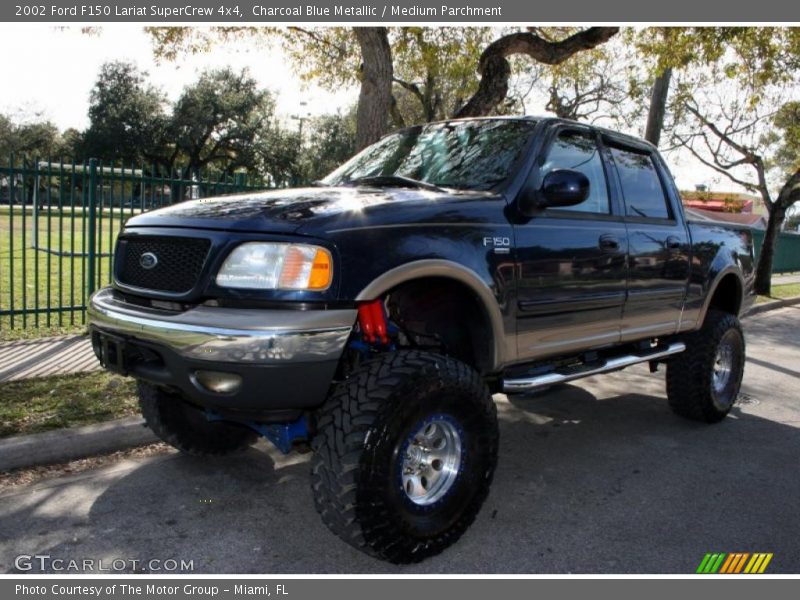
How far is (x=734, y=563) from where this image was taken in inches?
126

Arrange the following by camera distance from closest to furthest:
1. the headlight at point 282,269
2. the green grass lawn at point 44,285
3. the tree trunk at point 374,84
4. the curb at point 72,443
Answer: the headlight at point 282,269, the curb at point 72,443, the green grass lawn at point 44,285, the tree trunk at point 374,84

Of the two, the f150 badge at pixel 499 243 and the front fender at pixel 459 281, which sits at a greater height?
the f150 badge at pixel 499 243

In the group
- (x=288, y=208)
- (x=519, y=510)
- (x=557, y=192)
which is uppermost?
(x=557, y=192)

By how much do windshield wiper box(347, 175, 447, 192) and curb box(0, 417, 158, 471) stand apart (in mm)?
2058

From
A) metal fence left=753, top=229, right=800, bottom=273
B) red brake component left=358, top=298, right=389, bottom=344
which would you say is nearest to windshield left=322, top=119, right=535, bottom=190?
red brake component left=358, top=298, right=389, bottom=344

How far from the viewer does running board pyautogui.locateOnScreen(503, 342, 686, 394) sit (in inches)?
143

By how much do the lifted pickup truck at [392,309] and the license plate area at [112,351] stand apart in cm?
1

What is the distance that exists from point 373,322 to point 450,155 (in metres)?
1.37

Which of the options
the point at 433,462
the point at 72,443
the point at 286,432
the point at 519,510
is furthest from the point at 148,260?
the point at 519,510

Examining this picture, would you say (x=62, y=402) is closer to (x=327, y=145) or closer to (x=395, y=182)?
(x=395, y=182)

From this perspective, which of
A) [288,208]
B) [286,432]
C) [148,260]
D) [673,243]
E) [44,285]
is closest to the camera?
[288,208]

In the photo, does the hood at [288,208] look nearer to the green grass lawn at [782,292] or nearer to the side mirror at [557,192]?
the side mirror at [557,192]

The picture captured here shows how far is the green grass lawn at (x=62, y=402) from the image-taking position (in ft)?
14.5

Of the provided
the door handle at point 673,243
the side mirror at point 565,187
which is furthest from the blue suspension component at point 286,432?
the door handle at point 673,243
